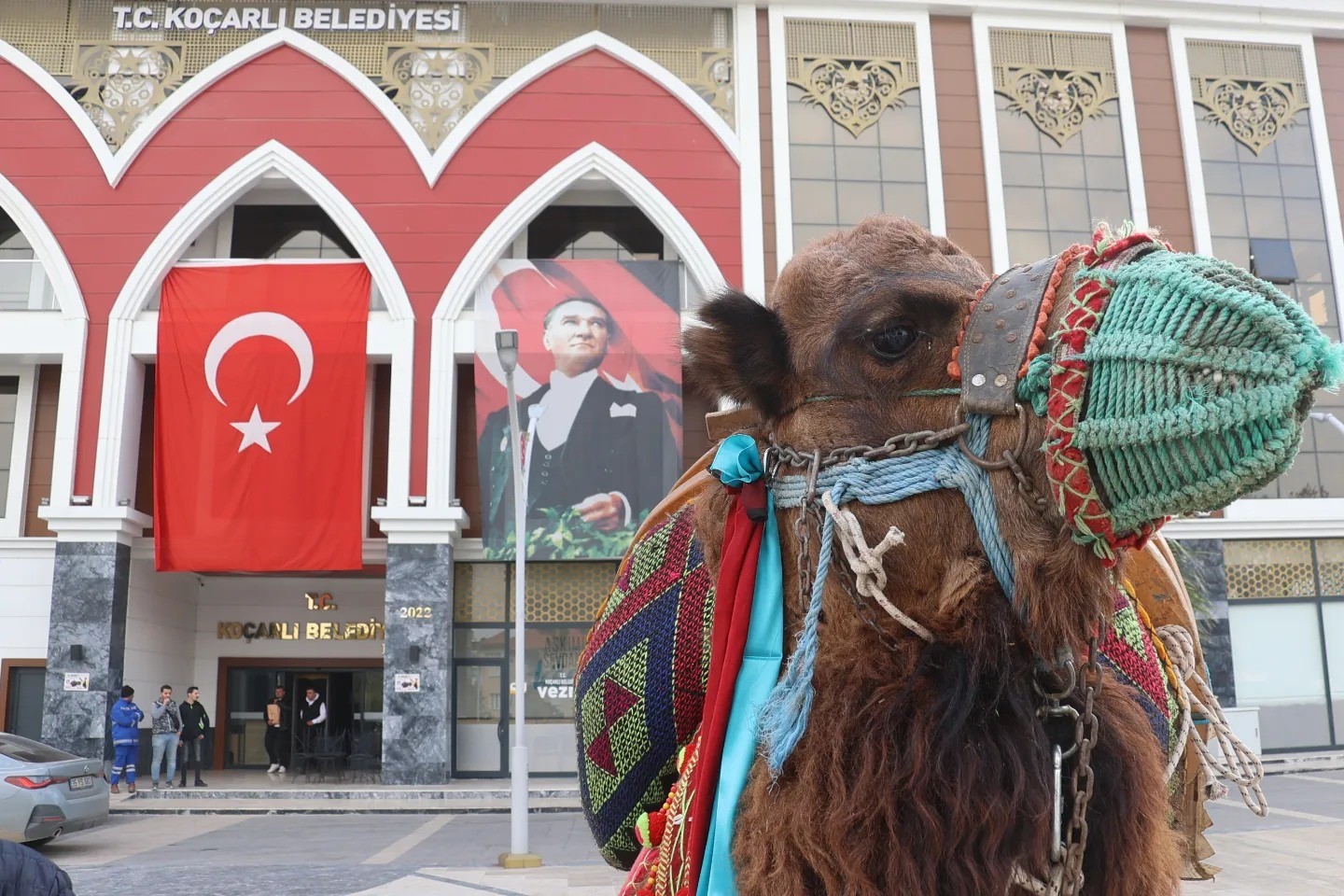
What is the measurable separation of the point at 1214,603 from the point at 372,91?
16430 millimetres

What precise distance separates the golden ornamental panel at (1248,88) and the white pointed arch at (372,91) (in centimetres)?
869

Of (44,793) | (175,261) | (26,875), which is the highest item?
(175,261)

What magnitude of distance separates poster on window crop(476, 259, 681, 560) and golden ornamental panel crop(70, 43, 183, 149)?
691 cm

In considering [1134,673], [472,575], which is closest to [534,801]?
[472,575]

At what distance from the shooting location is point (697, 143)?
58.0 feet

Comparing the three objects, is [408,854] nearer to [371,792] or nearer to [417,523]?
[371,792]

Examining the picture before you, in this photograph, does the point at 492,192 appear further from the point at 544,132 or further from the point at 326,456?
the point at 326,456

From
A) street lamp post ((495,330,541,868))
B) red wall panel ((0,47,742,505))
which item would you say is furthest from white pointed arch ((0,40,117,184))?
street lamp post ((495,330,541,868))

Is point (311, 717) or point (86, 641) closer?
point (86, 641)

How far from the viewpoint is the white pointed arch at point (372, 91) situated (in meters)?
17.1

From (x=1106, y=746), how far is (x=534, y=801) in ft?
47.0

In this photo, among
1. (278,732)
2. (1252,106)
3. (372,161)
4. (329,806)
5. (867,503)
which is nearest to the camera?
(867,503)

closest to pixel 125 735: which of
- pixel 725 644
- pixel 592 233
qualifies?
pixel 592 233

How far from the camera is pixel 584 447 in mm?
16250
